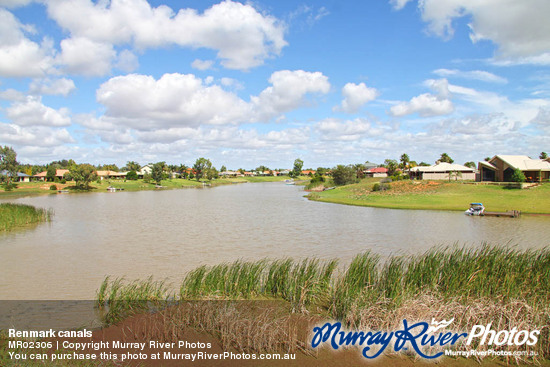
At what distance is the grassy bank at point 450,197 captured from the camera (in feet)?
179

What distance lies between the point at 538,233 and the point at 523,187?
36.6 meters

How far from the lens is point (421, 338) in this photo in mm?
9977

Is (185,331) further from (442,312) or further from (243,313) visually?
(442,312)

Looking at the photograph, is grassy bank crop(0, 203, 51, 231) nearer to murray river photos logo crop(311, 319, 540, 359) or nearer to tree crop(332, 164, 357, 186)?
murray river photos logo crop(311, 319, 540, 359)

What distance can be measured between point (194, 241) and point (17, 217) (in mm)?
24161

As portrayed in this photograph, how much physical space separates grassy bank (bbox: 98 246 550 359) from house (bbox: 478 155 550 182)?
73158mm

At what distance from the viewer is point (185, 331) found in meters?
A: 11.0

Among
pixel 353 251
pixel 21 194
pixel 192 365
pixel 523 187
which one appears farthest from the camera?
pixel 21 194

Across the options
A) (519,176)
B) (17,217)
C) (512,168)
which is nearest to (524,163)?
(512,168)

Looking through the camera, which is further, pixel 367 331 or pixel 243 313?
pixel 243 313

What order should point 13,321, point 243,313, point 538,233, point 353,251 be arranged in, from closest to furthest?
1. point 243,313
2. point 13,321
3. point 353,251
4. point 538,233

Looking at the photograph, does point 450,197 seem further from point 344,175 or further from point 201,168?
point 201,168

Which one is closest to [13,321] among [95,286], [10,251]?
[95,286]

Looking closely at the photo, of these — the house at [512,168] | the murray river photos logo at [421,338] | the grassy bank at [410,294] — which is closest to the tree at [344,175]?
the house at [512,168]
